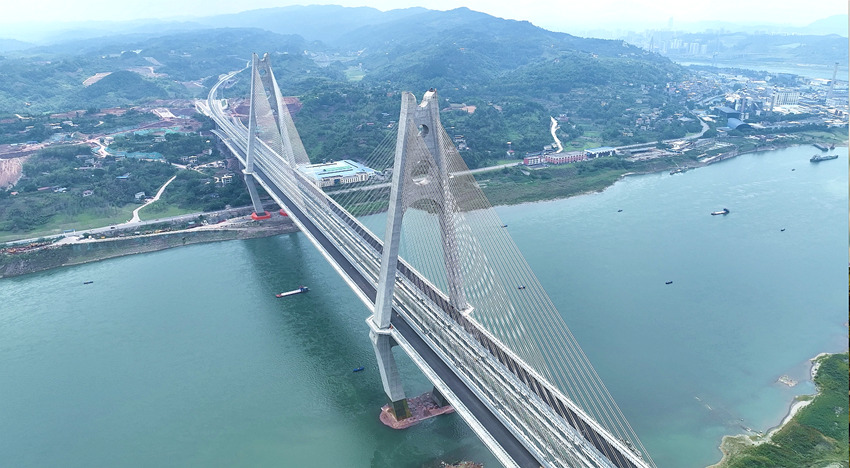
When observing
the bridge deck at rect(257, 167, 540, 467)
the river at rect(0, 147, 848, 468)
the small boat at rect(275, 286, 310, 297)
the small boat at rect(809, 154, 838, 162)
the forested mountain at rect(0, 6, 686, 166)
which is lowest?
the river at rect(0, 147, 848, 468)

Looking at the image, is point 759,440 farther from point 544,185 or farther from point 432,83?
point 432,83

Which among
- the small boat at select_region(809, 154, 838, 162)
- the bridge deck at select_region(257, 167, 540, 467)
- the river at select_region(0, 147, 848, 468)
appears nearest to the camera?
the bridge deck at select_region(257, 167, 540, 467)

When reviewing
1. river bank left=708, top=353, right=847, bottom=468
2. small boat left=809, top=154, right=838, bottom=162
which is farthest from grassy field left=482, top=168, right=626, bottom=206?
river bank left=708, top=353, right=847, bottom=468

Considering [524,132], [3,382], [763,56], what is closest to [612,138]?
[524,132]

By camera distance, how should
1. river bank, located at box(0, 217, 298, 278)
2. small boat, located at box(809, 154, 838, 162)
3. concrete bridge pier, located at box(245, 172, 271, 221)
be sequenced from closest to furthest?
river bank, located at box(0, 217, 298, 278) < concrete bridge pier, located at box(245, 172, 271, 221) < small boat, located at box(809, 154, 838, 162)

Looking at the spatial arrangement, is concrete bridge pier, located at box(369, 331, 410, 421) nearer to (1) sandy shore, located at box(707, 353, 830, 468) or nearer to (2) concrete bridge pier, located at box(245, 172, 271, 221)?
(1) sandy shore, located at box(707, 353, 830, 468)

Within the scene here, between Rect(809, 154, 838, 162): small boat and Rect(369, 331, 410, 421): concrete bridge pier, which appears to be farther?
Rect(809, 154, 838, 162): small boat

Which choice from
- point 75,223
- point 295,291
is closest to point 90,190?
point 75,223

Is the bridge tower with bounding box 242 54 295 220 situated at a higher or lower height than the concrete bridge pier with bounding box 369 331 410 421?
higher

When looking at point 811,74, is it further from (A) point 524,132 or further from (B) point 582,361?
(B) point 582,361
